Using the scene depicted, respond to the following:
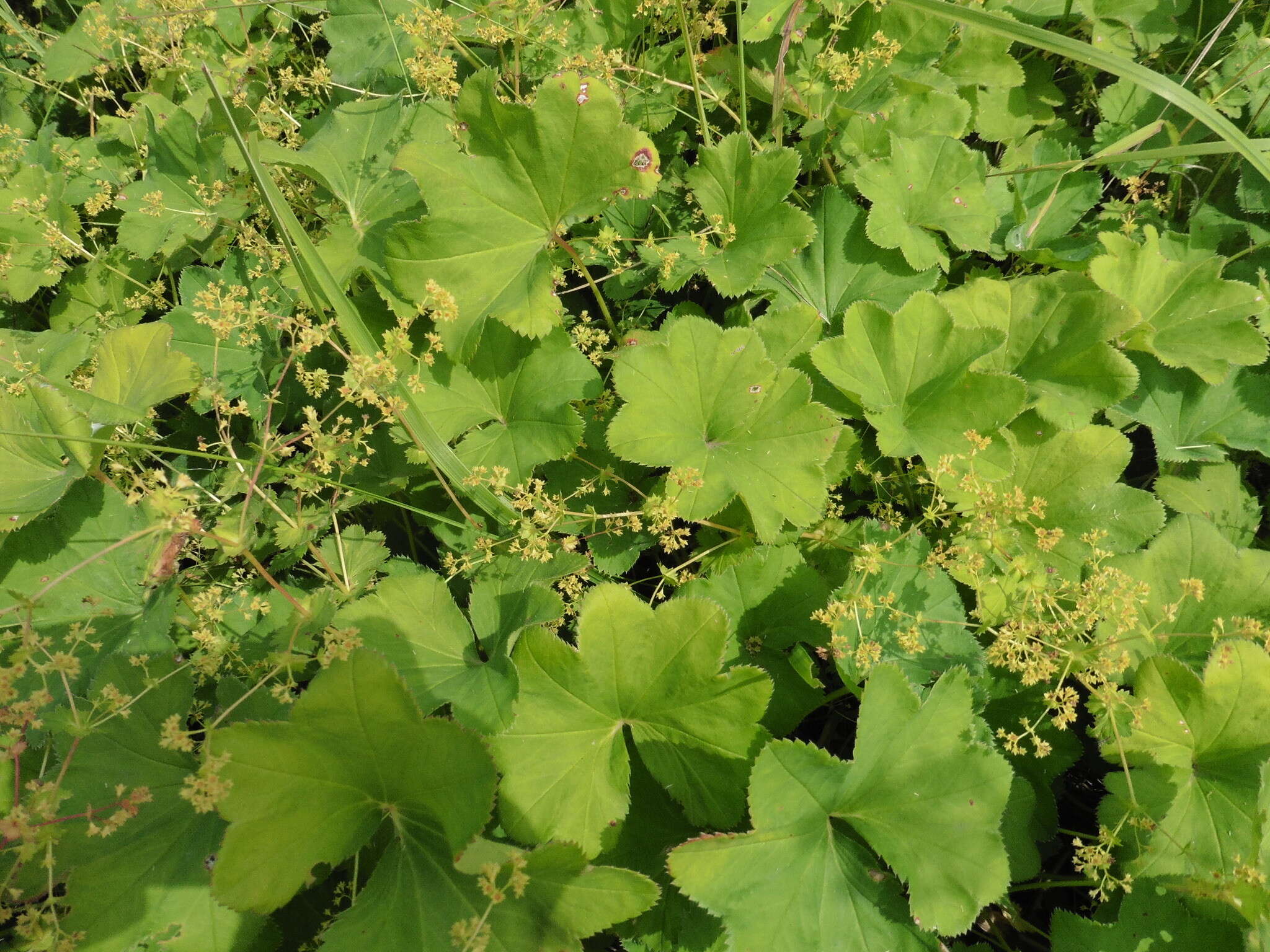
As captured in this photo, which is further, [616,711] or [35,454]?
[35,454]

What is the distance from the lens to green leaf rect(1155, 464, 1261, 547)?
2881mm

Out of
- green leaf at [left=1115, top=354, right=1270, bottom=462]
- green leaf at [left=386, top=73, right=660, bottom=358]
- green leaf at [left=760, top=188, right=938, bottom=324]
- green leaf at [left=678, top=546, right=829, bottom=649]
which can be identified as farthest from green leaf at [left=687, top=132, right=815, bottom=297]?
green leaf at [left=1115, top=354, right=1270, bottom=462]

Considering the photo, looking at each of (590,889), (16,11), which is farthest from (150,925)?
(16,11)

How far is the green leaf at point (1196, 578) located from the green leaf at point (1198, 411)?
0.40 metres

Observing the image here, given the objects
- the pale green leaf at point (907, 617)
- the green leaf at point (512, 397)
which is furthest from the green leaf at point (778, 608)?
the green leaf at point (512, 397)

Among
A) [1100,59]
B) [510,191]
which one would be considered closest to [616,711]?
[510,191]

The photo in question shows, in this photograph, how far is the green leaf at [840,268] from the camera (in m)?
3.02

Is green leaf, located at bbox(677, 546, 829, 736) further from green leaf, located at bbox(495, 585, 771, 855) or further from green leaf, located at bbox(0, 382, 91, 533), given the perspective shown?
green leaf, located at bbox(0, 382, 91, 533)

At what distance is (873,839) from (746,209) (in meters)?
2.21

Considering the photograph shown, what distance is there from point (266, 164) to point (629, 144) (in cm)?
164

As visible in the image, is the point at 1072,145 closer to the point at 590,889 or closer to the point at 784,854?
the point at 784,854

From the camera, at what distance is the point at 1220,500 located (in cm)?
292

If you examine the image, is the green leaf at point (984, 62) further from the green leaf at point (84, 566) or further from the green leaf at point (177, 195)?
the green leaf at point (84, 566)

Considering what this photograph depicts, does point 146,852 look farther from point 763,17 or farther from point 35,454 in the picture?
point 763,17
